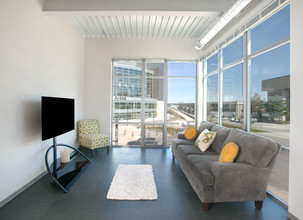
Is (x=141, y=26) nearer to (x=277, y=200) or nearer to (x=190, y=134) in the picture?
(x=190, y=134)

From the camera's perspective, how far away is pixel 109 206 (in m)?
2.09

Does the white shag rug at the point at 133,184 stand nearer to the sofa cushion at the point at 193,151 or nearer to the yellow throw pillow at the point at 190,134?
the sofa cushion at the point at 193,151

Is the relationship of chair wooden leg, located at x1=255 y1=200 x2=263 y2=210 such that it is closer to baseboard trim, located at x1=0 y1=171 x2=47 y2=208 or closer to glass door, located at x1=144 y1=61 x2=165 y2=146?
glass door, located at x1=144 y1=61 x2=165 y2=146

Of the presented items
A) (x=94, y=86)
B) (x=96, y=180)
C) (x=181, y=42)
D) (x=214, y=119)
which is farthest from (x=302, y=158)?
(x=94, y=86)

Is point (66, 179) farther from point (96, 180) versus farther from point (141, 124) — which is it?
point (141, 124)

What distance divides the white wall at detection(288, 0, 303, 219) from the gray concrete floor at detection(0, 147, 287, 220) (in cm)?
32

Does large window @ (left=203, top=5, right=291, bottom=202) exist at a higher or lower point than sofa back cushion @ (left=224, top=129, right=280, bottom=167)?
higher

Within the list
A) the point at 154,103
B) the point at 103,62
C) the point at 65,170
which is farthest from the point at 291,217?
the point at 103,62

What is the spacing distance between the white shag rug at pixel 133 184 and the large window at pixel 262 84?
190 cm

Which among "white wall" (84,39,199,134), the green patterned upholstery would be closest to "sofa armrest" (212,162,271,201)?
the green patterned upholstery

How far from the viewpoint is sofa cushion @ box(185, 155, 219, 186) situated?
1.96 metres

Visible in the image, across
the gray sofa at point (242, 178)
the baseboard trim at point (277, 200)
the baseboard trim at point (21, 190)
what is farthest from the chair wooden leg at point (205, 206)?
the baseboard trim at point (21, 190)

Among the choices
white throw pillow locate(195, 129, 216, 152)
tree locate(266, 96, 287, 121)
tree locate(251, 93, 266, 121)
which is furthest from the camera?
white throw pillow locate(195, 129, 216, 152)

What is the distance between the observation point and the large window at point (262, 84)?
225cm
